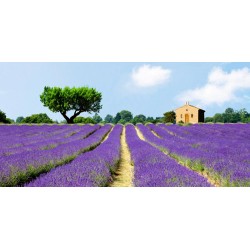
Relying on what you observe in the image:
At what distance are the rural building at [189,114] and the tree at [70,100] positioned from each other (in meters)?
13.5

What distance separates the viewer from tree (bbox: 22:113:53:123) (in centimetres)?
3789

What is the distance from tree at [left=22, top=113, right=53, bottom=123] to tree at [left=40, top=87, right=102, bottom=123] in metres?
1.47

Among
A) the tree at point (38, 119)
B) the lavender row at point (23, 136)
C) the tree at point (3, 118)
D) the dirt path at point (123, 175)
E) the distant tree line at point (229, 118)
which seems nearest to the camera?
the dirt path at point (123, 175)

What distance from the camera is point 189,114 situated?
4569 cm

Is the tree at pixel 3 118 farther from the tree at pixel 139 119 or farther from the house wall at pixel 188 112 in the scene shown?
the house wall at pixel 188 112

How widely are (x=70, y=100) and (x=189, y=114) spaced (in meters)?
18.9

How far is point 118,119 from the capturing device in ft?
157

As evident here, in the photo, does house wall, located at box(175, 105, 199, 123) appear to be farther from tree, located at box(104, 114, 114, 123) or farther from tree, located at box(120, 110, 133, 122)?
tree, located at box(104, 114, 114, 123)

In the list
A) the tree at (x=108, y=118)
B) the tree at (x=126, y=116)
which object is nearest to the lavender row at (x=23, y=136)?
the tree at (x=108, y=118)

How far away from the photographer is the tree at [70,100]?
38625 millimetres

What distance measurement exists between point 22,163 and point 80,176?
1.76 m

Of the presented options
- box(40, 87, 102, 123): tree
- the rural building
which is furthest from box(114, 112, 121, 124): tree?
the rural building
